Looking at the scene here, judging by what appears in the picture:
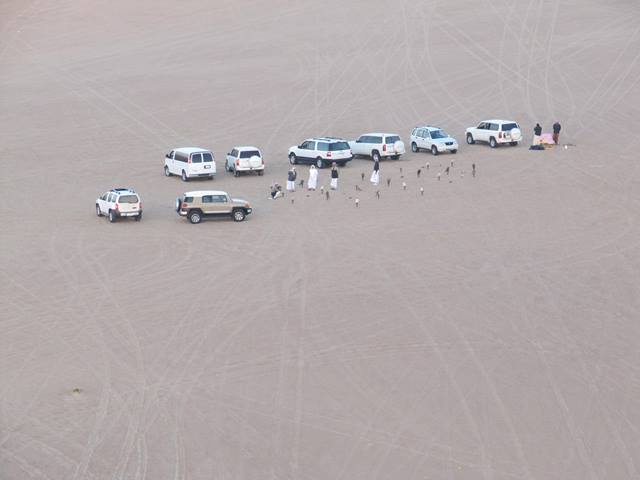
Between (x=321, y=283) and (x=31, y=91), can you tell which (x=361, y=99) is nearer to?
(x=31, y=91)

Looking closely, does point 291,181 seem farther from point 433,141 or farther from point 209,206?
point 433,141

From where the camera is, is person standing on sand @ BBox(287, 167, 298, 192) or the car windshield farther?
the car windshield

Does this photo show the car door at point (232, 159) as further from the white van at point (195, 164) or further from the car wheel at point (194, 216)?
the car wheel at point (194, 216)

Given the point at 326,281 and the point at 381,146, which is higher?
the point at 381,146

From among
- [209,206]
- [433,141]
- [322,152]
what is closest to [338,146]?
[322,152]

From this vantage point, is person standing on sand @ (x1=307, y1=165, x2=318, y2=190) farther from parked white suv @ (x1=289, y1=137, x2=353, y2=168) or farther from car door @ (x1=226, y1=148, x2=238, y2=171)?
parked white suv @ (x1=289, y1=137, x2=353, y2=168)

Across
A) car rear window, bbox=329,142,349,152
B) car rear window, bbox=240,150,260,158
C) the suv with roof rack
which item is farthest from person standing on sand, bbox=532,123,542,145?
the suv with roof rack

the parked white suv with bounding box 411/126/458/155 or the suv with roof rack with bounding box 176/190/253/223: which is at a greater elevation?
the parked white suv with bounding box 411/126/458/155
